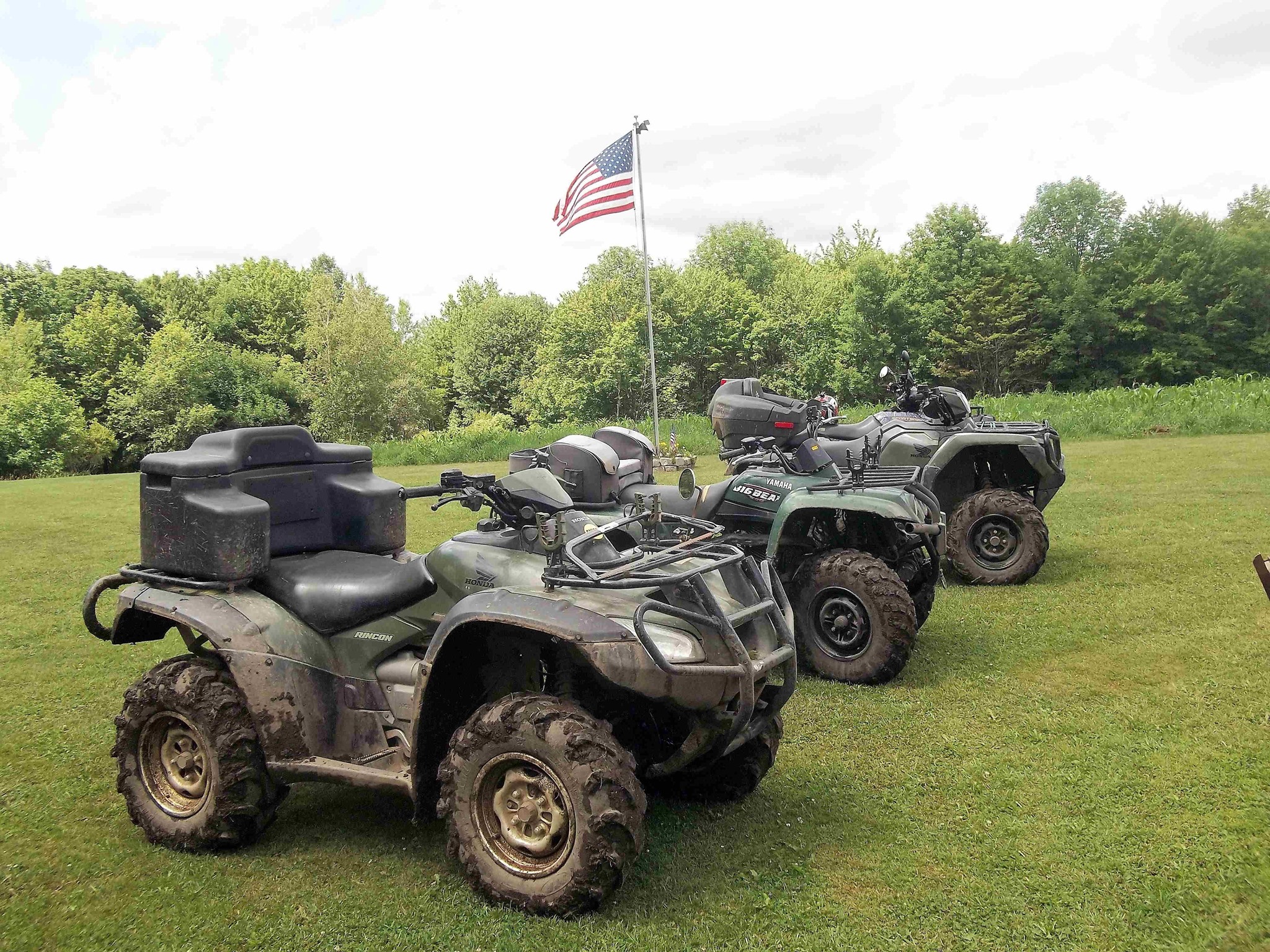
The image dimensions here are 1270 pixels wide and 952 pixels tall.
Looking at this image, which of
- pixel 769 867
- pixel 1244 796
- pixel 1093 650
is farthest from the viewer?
pixel 1093 650

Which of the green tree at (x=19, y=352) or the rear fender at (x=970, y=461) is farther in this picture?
the green tree at (x=19, y=352)

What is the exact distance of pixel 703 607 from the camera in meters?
3.67

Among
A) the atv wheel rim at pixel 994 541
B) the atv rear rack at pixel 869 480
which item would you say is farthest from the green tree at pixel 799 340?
the atv rear rack at pixel 869 480

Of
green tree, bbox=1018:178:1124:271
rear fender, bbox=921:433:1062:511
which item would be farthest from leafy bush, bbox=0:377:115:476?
green tree, bbox=1018:178:1124:271

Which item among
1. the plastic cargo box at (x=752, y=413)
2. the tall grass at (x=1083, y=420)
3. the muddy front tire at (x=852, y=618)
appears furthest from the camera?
the tall grass at (x=1083, y=420)

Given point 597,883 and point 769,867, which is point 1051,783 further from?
point 597,883

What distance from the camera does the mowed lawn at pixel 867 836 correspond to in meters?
3.44

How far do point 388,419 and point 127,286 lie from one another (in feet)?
54.9

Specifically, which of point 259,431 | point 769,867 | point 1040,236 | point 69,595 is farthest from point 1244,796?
point 1040,236

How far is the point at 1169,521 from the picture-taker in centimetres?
1202

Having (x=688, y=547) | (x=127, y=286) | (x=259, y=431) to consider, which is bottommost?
(x=688, y=547)

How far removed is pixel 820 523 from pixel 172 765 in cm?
440

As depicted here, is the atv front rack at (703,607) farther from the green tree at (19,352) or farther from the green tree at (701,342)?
the green tree at (19,352)

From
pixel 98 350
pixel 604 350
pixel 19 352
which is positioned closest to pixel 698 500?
pixel 604 350
